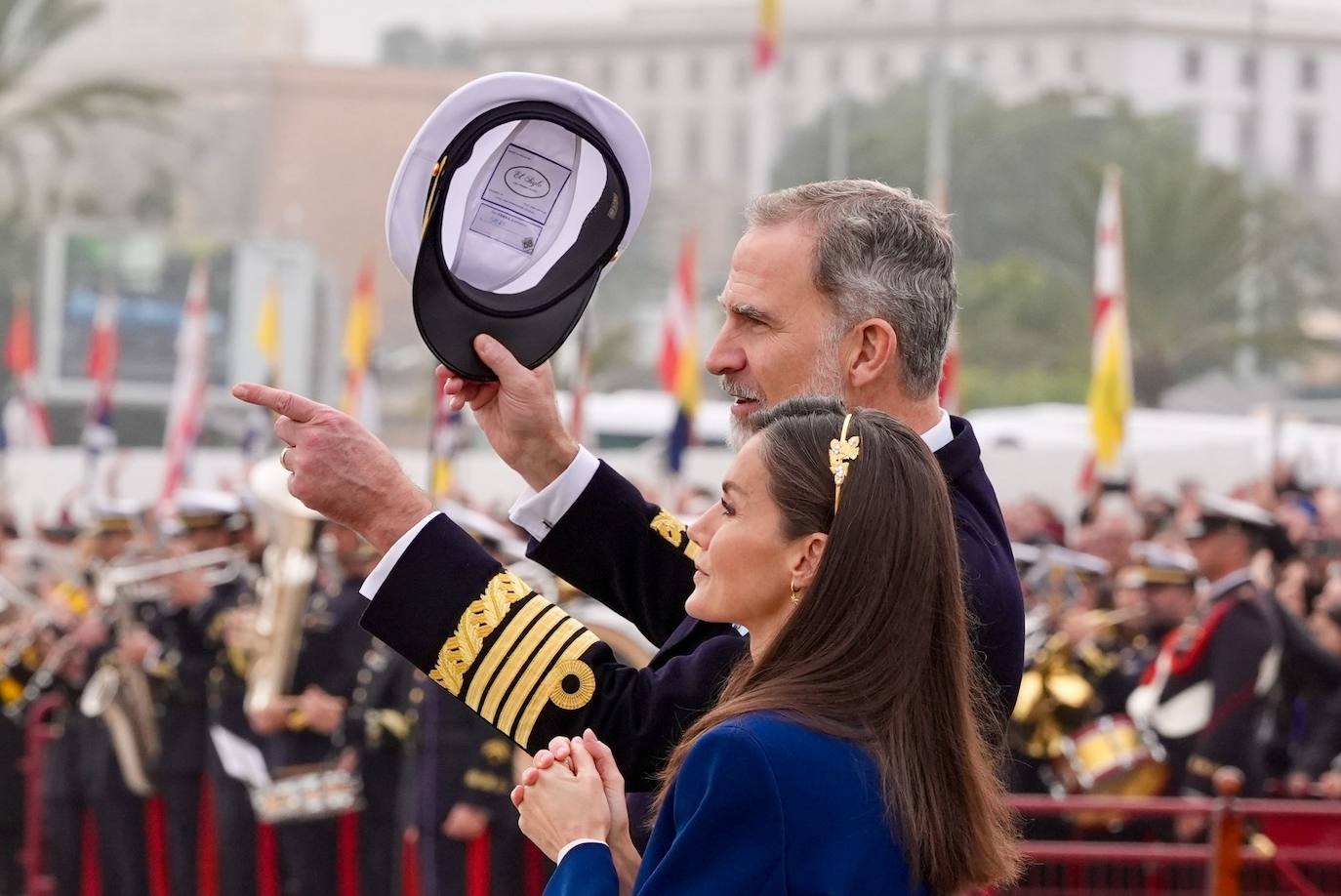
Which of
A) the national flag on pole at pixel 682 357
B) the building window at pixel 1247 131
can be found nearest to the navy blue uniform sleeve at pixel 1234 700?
the national flag on pole at pixel 682 357

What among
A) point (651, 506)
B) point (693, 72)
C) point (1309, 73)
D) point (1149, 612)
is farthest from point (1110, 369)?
point (693, 72)

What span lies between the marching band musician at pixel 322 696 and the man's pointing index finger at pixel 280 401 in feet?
23.1

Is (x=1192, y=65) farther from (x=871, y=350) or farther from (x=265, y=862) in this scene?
(x=871, y=350)

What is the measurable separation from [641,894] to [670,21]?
96.9 m

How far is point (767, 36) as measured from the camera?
57.4 ft

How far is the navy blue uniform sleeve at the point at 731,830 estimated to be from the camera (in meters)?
2.59

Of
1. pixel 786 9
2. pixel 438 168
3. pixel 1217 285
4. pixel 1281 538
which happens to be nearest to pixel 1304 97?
pixel 786 9

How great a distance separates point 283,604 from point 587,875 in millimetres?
7442

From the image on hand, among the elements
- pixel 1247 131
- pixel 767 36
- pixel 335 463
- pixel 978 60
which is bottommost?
pixel 335 463

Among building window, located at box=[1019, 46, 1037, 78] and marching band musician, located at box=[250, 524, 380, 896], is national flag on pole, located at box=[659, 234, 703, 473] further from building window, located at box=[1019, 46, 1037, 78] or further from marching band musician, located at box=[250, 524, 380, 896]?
building window, located at box=[1019, 46, 1037, 78]

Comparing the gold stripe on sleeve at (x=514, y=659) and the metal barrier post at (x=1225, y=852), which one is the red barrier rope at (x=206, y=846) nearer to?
the metal barrier post at (x=1225, y=852)

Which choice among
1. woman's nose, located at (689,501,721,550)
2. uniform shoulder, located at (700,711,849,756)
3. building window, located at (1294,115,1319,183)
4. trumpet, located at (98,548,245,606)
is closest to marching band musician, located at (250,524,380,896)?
trumpet, located at (98,548,245,606)

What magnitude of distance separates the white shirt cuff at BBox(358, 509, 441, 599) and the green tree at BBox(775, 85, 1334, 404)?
33464 millimetres

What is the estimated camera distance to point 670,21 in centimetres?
9769
